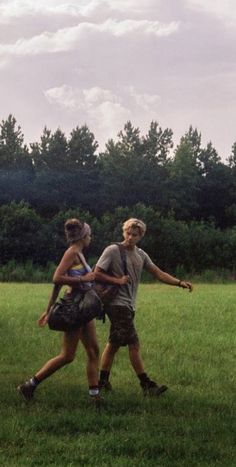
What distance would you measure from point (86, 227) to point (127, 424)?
6.98 ft

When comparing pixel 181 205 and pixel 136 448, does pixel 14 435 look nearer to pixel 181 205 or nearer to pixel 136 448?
pixel 136 448

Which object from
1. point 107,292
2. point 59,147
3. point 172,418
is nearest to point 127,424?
point 172,418

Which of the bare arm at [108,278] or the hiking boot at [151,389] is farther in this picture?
the hiking boot at [151,389]

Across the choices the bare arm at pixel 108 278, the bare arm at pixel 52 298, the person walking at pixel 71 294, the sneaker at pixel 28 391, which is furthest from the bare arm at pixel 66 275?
the sneaker at pixel 28 391

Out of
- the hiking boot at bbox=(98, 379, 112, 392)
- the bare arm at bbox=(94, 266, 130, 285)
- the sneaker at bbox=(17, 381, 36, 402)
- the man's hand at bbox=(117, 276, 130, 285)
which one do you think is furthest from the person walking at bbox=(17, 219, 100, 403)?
the hiking boot at bbox=(98, 379, 112, 392)

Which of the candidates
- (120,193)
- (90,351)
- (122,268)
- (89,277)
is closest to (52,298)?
(89,277)

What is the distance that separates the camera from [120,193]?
7456 cm

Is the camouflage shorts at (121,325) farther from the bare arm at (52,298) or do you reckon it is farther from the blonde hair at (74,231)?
the blonde hair at (74,231)

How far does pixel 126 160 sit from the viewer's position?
3059 inches

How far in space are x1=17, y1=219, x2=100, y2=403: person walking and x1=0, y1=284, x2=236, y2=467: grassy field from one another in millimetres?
253

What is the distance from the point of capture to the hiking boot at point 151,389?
7621mm

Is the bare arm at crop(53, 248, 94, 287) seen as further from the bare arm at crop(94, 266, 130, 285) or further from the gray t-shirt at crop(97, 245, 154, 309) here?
the gray t-shirt at crop(97, 245, 154, 309)

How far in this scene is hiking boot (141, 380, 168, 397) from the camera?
762cm

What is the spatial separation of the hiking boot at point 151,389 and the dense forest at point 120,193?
40915 millimetres
